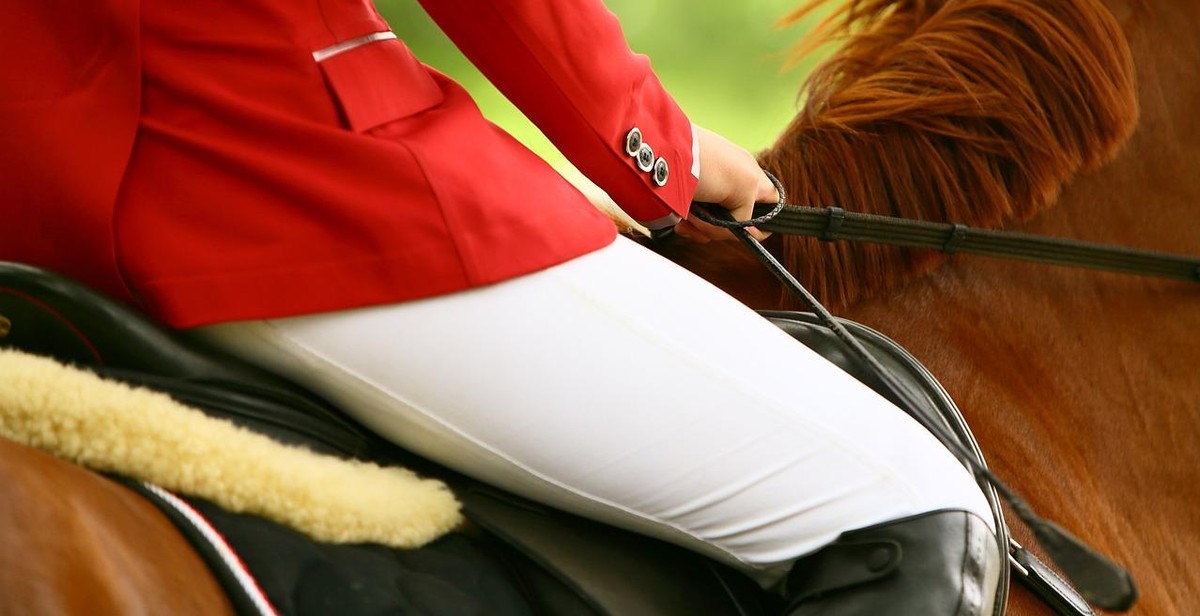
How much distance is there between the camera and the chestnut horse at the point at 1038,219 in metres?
1.08

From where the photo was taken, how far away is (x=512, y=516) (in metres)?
0.77

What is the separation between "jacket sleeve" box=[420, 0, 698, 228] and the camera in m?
0.76

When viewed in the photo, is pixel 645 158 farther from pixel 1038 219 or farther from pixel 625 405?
pixel 1038 219

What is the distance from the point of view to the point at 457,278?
0.69m

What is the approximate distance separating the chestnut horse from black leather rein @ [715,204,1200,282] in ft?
0.10

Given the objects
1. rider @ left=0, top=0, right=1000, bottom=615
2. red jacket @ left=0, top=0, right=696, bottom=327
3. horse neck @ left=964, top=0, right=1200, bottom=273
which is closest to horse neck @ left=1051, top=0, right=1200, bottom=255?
horse neck @ left=964, top=0, right=1200, bottom=273

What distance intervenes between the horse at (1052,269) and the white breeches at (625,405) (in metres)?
0.34

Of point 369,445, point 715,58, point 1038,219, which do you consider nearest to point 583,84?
point 369,445

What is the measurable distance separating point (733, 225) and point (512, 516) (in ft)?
1.18

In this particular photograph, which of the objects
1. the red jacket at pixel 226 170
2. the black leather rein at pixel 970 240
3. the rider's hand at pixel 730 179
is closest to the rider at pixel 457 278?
the red jacket at pixel 226 170

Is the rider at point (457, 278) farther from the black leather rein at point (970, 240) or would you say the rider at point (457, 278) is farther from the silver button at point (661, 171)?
the black leather rein at point (970, 240)

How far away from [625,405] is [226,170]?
30 cm

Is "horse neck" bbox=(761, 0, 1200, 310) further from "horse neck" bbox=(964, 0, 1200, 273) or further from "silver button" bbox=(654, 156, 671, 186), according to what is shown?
"silver button" bbox=(654, 156, 671, 186)

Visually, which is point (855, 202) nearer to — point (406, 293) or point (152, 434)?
point (406, 293)
